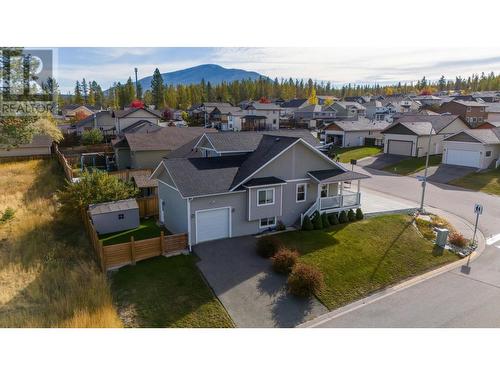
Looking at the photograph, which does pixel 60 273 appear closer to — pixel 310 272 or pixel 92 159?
pixel 310 272

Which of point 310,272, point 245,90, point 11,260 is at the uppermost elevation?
point 245,90

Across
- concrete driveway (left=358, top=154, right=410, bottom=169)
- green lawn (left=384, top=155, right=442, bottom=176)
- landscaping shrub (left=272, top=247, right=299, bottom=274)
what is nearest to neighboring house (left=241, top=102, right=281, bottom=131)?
concrete driveway (left=358, top=154, right=410, bottom=169)

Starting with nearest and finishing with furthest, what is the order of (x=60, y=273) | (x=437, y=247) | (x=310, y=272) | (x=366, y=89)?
(x=310, y=272)
(x=60, y=273)
(x=437, y=247)
(x=366, y=89)

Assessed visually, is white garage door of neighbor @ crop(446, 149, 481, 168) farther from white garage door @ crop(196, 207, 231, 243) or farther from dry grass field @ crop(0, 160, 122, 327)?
dry grass field @ crop(0, 160, 122, 327)

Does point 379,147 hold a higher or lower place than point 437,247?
higher

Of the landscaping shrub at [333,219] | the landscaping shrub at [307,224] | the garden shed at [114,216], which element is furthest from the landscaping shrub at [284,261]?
the garden shed at [114,216]

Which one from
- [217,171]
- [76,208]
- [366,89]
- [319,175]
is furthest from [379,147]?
[366,89]

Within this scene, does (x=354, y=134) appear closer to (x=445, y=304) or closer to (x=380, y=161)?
(x=380, y=161)
